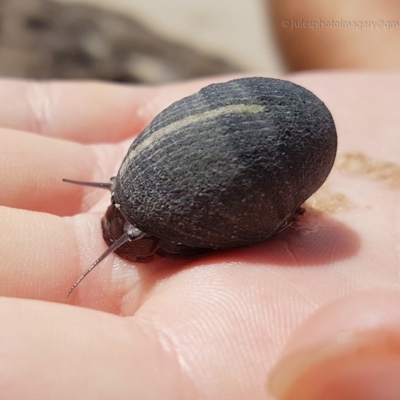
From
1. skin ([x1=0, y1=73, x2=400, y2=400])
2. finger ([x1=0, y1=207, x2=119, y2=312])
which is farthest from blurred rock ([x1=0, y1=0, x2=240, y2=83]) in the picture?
finger ([x1=0, y1=207, x2=119, y2=312])

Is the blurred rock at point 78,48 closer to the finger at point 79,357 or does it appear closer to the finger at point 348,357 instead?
the finger at point 79,357

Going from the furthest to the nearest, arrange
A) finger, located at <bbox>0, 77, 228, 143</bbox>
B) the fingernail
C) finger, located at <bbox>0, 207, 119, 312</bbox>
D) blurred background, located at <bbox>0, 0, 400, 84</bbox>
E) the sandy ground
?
the sandy ground → blurred background, located at <bbox>0, 0, 400, 84</bbox> → finger, located at <bbox>0, 77, 228, 143</bbox> → finger, located at <bbox>0, 207, 119, 312</bbox> → the fingernail

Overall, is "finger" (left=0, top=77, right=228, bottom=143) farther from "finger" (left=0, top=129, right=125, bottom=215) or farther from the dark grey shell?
the dark grey shell

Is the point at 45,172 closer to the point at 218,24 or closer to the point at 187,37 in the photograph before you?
the point at 187,37

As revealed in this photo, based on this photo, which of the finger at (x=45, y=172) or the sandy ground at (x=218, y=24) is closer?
the finger at (x=45, y=172)

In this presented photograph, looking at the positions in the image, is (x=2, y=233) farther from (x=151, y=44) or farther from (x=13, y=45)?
(x=151, y=44)

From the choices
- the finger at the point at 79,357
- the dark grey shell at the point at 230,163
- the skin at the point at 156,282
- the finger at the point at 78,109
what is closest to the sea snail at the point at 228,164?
the dark grey shell at the point at 230,163
